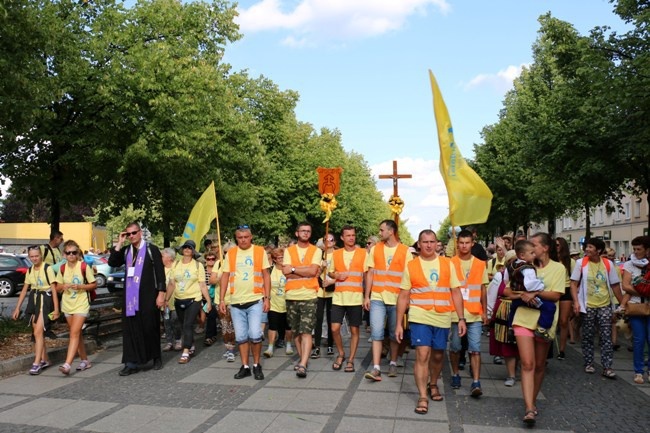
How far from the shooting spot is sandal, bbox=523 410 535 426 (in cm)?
569

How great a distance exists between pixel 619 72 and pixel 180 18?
39.7ft

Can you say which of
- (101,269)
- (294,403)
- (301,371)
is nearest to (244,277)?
(301,371)

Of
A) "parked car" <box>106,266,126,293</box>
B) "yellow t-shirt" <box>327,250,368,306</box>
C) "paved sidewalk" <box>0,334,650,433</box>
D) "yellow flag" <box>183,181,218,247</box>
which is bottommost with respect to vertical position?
"paved sidewalk" <box>0,334,650,433</box>

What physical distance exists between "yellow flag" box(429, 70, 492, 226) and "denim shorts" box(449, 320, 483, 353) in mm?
1203

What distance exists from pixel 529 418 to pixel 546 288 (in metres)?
1.24

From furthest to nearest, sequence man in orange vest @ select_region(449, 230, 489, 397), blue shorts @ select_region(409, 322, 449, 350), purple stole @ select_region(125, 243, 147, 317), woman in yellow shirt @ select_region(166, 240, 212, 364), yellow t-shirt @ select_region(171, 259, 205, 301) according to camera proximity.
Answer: yellow t-shirt @ select_region(171, 259, 205, 301) → woman in yellow shirt @ select_region(166, 240, 212, 364) → purple stole @ select_region(125, 243, 147, 317) → man in orange vest @ select_region(449, 230, 489, 397) → blue shorts @ select_region(409, 322, 449, 350)

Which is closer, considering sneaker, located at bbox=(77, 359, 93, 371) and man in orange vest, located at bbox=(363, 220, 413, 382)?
man in orange vest, located at bbox=(363, 220, 413, 382)

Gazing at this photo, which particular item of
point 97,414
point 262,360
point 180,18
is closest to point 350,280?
point 262,360

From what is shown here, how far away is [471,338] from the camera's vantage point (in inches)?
287

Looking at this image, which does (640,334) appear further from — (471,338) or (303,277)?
(303,277)

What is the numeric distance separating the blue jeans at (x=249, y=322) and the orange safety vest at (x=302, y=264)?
59cm

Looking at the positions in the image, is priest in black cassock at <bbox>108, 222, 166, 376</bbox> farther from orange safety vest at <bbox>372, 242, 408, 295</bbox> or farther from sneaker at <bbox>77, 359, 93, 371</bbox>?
orange safety vest at <bbox>372, 242, 408, 295</bbox>

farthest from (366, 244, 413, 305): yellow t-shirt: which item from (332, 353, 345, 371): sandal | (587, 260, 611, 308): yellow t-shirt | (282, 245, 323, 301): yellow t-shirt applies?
(587, 260, 611, 308): yellow t-shirt

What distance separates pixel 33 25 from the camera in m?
9.92
